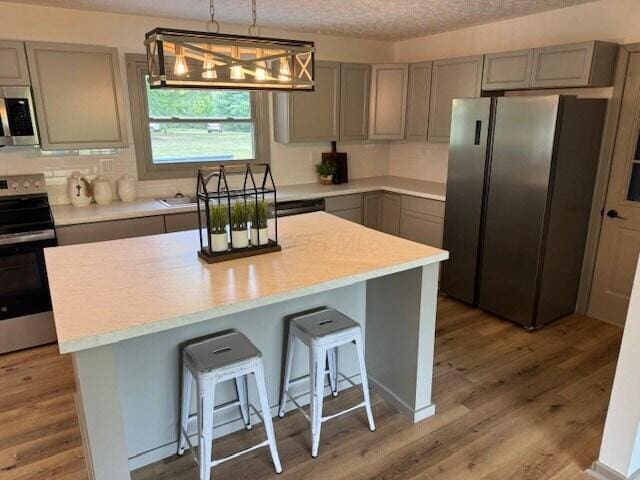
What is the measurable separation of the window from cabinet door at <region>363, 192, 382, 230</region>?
1111mm

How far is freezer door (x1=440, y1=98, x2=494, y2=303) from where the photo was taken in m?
3.47

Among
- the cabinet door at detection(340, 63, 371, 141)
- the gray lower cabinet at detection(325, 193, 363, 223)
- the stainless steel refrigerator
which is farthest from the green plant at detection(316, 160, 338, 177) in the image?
the stainless steel refrigerator

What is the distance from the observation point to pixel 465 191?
12.0 ft

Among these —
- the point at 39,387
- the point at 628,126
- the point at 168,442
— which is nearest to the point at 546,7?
the point at 628,126

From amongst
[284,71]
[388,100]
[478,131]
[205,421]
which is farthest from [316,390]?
[388,100]

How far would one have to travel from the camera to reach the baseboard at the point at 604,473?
197 cm

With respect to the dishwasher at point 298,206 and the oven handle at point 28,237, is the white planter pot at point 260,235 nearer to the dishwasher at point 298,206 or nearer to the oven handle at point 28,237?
the oven handle at point 28,237

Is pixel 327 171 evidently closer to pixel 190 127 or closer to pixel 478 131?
pixel 190 127

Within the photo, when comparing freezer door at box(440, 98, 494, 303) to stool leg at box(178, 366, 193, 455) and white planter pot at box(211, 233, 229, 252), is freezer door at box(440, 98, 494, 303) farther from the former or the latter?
stool leg at box(178, 366, 193, 455)

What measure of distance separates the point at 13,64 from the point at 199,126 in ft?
4.85

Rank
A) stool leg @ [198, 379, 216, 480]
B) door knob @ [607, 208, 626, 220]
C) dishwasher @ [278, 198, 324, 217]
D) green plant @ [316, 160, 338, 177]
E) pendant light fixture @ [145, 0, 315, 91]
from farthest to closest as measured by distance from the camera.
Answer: green plant @ [316, 160, 338, 177]
dishwasher @ [278, 198, 324, 217]
door knob @ [607, 208, 626, 220]
stool leg @ [198, 379, 216, 480]
pendant light fixture @ [145, 0, 315, 91]

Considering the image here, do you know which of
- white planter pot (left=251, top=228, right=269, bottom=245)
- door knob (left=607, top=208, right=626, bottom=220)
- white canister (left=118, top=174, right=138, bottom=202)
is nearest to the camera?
white planter pot (left=251, top=228, right=269, bottom=245)

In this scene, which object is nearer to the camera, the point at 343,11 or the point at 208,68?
the point at 208,68

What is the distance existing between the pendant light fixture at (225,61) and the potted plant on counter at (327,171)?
2690 mm
